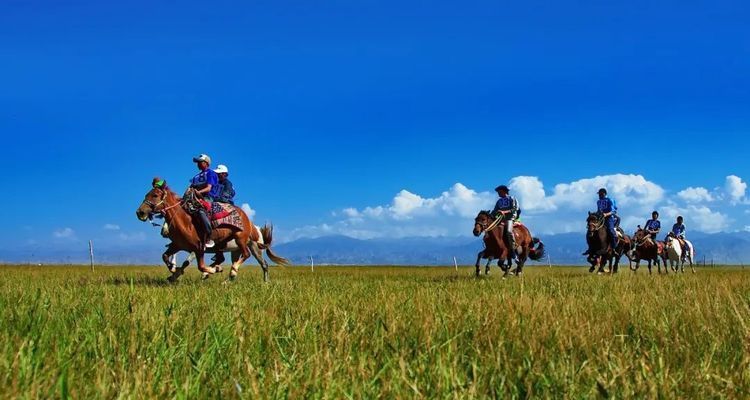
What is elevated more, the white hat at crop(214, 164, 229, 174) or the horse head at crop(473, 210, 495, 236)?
the white hat at crop(214, 164, 229, 174)

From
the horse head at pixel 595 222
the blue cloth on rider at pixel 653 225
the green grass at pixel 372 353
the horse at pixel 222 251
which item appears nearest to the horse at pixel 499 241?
the horse head at pixel 595 222

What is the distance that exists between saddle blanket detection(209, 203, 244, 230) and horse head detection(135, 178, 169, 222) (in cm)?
166

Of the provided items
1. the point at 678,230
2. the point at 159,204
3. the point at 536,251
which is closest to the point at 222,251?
the point at 159,204

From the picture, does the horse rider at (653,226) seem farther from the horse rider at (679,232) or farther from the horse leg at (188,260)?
the horse leg at (188,260)

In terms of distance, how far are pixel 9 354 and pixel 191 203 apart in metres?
11.9

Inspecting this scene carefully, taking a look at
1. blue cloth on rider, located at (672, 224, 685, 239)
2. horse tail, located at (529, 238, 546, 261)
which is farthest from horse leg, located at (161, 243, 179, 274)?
blue cloth on rider, located at (672, 224, 685, 239)

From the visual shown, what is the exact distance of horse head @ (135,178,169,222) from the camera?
45.7ft

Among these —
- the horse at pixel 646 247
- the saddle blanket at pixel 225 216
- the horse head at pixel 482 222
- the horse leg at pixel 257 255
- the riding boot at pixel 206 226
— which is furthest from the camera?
the horse at pixel 646 247

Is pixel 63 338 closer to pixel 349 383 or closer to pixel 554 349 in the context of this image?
pixel 349 383

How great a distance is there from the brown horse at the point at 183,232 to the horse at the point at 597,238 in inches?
518

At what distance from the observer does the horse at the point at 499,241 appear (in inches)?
765

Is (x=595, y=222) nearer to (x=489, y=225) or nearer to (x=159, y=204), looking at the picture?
(x=489, y=225)

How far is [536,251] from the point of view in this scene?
74.6 ft

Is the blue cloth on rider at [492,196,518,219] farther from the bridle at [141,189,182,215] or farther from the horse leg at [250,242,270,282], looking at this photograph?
the bridle at [141,189,182,215]
